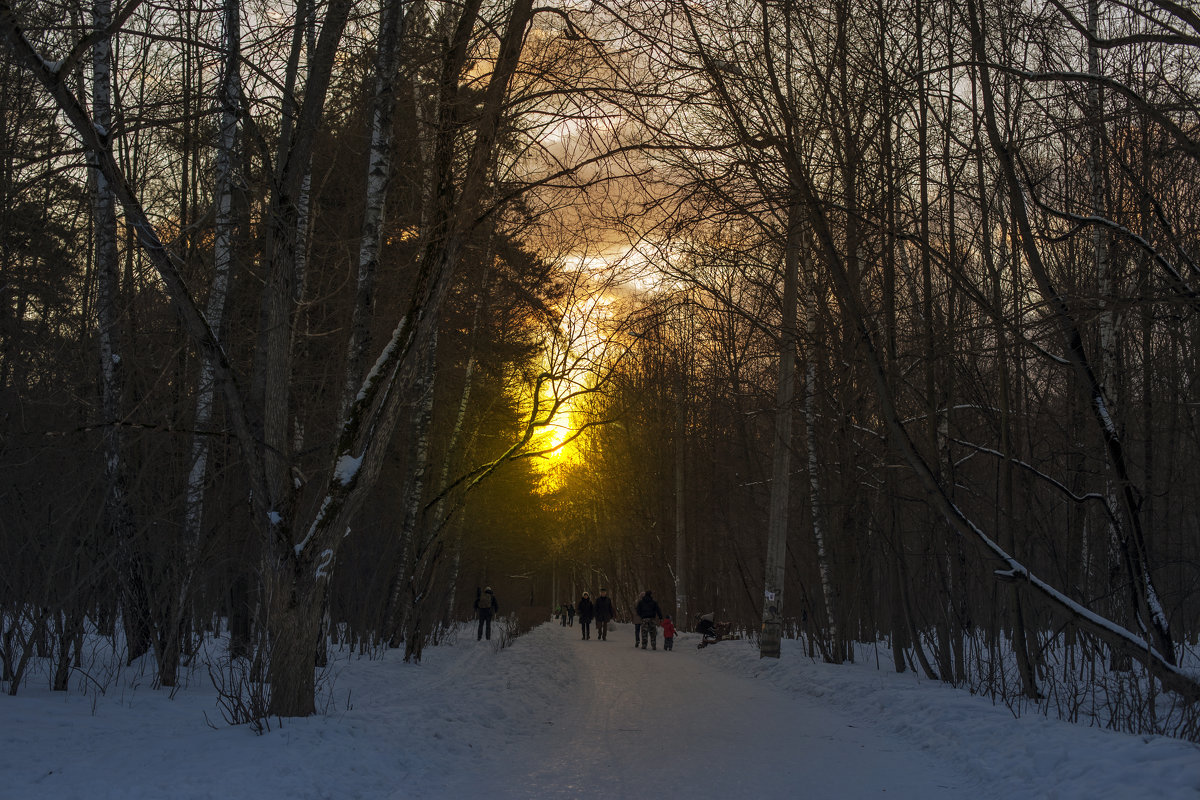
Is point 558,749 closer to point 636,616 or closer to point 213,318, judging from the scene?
point 213,318

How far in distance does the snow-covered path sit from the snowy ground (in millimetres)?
28

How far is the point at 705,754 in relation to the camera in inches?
322

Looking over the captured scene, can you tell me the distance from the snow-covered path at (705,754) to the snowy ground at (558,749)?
3cm

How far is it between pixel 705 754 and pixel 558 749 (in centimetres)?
145

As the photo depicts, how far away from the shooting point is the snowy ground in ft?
19.7

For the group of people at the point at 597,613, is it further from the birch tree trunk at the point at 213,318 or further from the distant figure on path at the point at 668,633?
the birch tree trunk at the point at 213,318

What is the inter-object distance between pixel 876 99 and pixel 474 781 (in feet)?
29.7

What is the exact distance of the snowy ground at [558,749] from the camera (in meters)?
6.01

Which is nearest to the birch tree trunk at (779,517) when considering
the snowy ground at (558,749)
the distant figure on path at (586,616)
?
the snowy ground at (558,749)

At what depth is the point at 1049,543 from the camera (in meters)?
12.4

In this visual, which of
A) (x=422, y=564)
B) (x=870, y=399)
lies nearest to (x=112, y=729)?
(x=422, y=564)

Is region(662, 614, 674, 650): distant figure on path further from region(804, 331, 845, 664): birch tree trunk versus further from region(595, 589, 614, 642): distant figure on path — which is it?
region(804, 331, 845, 664): birch tree trunk

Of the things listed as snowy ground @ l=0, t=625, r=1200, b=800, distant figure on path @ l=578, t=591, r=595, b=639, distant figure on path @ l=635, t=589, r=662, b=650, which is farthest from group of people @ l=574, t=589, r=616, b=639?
snowy ground @ l=0, t=625, r=1200, b=800

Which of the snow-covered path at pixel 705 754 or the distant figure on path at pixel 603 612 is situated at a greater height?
the snow-covered path at pixel 705 754
